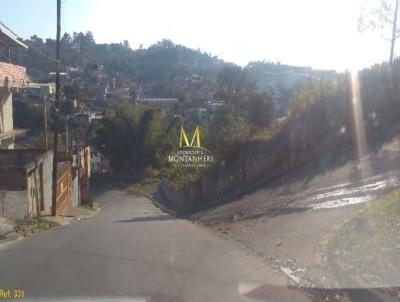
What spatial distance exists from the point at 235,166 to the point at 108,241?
51.5 feet

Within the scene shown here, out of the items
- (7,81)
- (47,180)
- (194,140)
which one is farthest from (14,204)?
(194,140)

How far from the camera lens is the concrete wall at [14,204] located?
1683cm

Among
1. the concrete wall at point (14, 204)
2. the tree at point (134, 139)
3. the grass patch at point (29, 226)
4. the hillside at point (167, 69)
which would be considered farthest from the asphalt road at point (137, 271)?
the hillside at point (167, 69)

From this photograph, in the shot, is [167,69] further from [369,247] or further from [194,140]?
[369,247]

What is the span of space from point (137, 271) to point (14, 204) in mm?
11571

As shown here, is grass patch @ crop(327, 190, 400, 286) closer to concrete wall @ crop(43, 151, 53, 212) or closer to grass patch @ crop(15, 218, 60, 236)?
grass patch @ crop(15, 218, 60, 236)

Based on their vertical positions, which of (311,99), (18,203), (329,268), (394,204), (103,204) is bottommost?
(103,204)

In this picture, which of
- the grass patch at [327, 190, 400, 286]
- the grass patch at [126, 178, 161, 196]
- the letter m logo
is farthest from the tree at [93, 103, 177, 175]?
the grass patch at [327, 190, 400, 286]

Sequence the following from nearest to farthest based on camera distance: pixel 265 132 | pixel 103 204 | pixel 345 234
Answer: pixel 345 234
pixel 265 132
pixel 103 204

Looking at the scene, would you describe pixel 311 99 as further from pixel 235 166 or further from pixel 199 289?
pixel 199 289

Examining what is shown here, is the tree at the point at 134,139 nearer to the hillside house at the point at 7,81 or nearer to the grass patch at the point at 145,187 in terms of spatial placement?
the grass patch at the point at 145,187

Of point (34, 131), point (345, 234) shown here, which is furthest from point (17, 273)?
point (34, 131)

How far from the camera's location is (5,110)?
103 feet

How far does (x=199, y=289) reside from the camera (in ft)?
22.6
